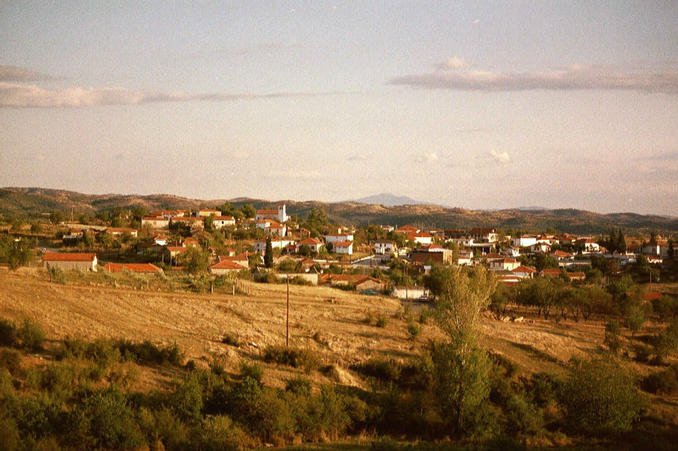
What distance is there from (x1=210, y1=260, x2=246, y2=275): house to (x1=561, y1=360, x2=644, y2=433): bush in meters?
31.3

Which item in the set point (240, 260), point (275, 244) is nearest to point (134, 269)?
point (240, 260)

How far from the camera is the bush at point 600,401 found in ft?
63.4

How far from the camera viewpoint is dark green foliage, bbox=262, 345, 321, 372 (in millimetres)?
21966

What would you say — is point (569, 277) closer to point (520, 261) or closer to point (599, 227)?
point (520, 261)

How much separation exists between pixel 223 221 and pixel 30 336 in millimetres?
58691


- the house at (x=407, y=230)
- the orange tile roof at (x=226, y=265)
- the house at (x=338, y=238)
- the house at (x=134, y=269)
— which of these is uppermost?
the house at (x=407, y=230)

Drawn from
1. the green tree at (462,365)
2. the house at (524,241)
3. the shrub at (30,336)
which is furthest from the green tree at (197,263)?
the house at (524,241)

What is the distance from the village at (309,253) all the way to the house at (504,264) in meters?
0.17

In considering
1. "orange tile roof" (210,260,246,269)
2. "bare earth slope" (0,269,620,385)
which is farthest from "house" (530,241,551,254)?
"orange tile roof" (210,260,246,269)

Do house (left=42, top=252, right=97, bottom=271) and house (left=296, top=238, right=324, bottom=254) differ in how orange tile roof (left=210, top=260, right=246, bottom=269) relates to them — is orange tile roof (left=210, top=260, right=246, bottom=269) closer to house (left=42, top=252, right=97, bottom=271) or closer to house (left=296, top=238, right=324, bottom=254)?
house (left=42, top=252, right=97, bottom=271)

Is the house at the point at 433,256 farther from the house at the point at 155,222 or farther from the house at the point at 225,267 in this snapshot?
the house at the point at 155,222

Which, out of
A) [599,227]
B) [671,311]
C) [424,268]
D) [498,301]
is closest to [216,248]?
[424,268]

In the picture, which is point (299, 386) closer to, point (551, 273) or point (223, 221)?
point (551, 273)

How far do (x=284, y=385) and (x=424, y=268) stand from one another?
40.1 m
